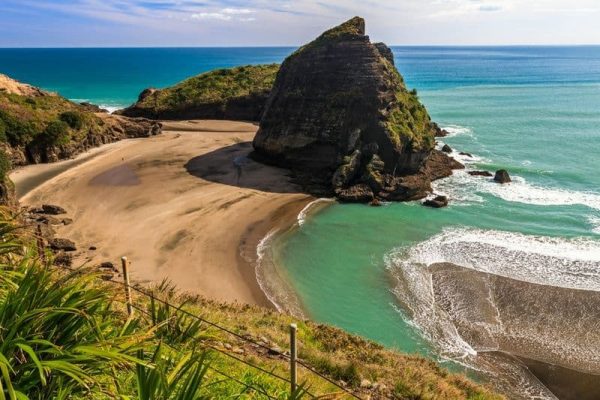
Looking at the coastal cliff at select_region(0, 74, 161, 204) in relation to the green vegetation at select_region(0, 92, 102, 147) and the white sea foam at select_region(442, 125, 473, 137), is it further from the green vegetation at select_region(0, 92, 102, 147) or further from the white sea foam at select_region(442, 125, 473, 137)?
the white sea foam at select_region(442, 125, 473, 137)

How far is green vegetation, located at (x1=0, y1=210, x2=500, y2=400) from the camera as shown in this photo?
491cm

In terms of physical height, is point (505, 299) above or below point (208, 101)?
below

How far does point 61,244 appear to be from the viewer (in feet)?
82.4

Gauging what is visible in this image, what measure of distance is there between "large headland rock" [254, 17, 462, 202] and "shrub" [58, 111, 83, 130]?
61.0 feet

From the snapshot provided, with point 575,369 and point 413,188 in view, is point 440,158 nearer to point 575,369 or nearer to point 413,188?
point 413,188

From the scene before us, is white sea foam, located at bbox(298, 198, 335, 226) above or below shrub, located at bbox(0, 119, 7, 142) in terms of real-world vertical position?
below

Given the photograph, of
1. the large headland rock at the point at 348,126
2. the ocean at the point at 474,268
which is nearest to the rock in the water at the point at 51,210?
the ocean at the point at 474,268

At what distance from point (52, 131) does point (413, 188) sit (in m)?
34.2

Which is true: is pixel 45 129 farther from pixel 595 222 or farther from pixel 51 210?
pixel 595 222

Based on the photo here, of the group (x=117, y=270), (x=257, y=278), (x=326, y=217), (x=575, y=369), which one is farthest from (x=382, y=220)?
(x=117, y=270)

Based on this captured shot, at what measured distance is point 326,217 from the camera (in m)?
32.5

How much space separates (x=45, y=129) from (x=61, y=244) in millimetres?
22570

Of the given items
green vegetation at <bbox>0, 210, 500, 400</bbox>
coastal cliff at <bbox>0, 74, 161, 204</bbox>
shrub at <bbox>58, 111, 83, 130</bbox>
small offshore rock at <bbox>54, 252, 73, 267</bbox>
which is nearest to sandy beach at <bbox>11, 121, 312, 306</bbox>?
small offshore rock at <bbox>54, 252, 73, 267</bbox>

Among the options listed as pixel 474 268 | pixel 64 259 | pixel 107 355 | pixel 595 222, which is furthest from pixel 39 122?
pixel 595 222
